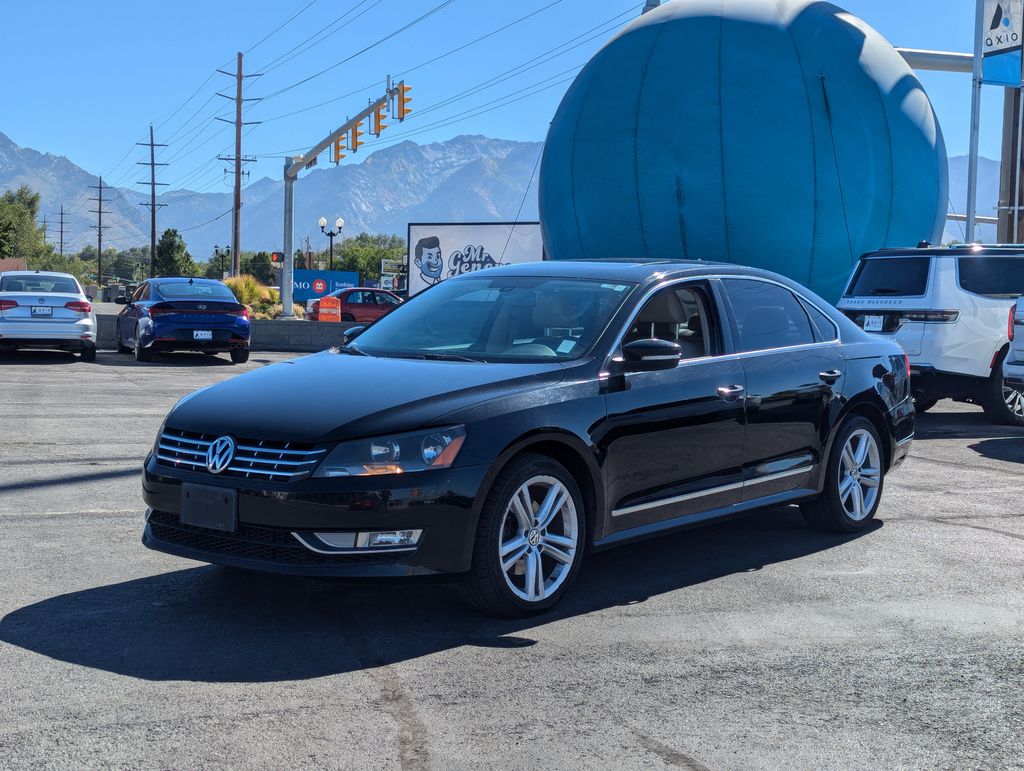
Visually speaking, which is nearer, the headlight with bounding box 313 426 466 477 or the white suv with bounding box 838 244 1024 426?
the headlight with bounding box 313 426 466 477

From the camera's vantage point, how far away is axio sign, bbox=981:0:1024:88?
2425 cm

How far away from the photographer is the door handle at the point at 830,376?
22.7 feet

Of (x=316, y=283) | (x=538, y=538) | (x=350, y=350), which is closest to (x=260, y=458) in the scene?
(x=538, y=538)

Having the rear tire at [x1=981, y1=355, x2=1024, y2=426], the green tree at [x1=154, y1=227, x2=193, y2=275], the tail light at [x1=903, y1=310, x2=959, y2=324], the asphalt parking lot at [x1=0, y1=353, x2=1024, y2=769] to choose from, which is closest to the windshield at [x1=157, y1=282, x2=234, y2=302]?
the tail light at [x1=903, y1=310, x2=959, y2=324]

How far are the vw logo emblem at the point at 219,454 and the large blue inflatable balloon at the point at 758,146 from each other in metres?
12.3

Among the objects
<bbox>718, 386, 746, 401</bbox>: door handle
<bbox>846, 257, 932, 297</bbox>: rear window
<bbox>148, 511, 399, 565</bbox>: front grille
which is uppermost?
<bbox>846, 257, 932, 297</bbox>: rear window

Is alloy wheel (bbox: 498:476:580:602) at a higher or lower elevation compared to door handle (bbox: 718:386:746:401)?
lower

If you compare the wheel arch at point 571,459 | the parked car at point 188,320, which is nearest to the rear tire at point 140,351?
the parked car at point 188,320

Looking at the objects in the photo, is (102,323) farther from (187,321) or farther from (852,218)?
(852,218)

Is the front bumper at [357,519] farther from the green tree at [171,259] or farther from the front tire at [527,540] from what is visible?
the green tree at [171,259]

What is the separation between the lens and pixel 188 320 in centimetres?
2056

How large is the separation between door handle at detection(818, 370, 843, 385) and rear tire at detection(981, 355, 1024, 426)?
6674 mm

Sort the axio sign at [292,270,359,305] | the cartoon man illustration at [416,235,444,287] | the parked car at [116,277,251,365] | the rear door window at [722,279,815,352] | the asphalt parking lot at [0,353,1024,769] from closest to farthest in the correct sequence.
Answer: the asphalt parking lot at [0,353,1024,769] → the rear door window at [722,279,815,352] → the parked car at [116,277,251,365] → the cartoon man illustration at [416,235,444,287] → the axio sign at [292,270,359,305]

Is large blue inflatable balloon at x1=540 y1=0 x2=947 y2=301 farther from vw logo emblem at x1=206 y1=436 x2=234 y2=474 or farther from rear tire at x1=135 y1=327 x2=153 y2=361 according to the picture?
vw logo emblem at x1=206 y1=436 x2=234 y2=474
